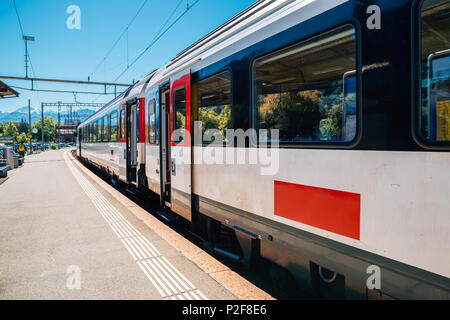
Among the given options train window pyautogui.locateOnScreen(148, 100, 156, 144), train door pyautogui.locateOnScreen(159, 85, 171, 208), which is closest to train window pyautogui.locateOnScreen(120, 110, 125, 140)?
train window pyautogui.locateOnScreen(148, 100, 156, 144)

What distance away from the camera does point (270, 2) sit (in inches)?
141

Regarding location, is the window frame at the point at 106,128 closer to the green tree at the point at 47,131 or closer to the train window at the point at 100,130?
the train window at the point at 100,130

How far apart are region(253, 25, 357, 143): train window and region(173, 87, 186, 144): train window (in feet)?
6.95

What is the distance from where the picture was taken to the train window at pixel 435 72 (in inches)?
79.0

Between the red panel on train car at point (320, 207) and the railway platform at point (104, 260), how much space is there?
3.59 feet

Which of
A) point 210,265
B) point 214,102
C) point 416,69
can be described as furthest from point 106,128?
point 416,69

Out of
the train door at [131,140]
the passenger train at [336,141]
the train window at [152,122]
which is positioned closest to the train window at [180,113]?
the passenger train at [336,141]

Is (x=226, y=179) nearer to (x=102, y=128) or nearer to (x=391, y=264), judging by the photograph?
(x=391, y=264)

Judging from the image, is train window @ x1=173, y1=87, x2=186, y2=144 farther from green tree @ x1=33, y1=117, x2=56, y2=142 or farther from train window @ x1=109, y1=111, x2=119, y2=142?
green tree @ x1=33, y1=117, x2=56, y2=142

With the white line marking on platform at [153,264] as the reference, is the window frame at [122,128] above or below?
above

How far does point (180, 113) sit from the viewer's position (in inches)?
223

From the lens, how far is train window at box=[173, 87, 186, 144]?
5469mm

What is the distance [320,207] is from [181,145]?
3.31 m
